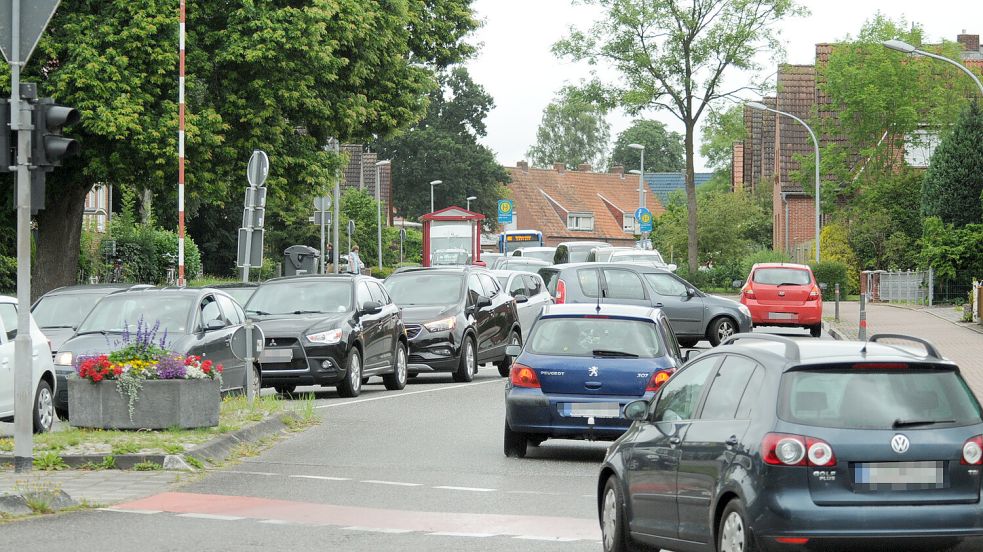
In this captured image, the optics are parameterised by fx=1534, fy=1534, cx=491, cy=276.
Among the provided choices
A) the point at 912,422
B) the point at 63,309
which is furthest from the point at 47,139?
the point at 63,309

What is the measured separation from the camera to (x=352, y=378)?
71.3 ft

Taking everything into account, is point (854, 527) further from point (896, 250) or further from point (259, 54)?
point (896, 250)

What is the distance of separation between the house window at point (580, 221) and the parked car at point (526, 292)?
91702 mm

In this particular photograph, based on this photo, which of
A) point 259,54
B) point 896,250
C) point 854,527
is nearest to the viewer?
point 854,527

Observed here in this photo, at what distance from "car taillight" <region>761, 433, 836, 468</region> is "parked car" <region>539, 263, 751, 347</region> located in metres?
22.3

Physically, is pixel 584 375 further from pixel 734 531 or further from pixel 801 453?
pixel 801 453

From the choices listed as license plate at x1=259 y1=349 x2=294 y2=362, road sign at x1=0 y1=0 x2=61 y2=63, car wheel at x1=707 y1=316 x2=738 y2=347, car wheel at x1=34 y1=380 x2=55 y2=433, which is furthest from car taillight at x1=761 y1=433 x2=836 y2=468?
car wheel at x1=707 y1=316 x2=738 y2=347

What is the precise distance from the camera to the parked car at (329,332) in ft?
68.9

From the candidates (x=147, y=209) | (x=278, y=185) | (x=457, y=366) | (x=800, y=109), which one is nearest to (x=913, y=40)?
(x=800, y=109)

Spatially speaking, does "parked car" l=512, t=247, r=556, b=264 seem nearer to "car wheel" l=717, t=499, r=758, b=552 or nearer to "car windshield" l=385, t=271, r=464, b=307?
"car windshield" l=385, t=271, r=464, b=307

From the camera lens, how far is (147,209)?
64500mm

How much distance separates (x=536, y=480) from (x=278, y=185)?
22.4 metres

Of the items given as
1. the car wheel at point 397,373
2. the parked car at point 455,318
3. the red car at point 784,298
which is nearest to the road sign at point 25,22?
the car wheel at point 397,373

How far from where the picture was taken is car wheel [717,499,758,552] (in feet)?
24.4
